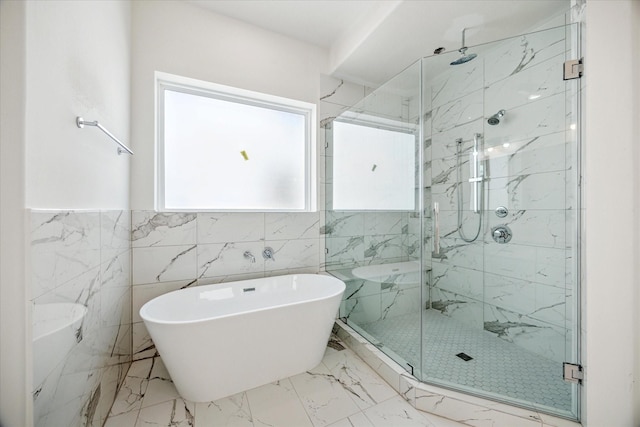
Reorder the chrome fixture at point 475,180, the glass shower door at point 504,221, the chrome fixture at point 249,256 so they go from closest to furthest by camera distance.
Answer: the glass shower door at point 504,221 → the chrome fixture at point 475,180 → the chrome fixture at point 249,256

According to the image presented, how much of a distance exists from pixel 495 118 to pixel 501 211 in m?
0.74

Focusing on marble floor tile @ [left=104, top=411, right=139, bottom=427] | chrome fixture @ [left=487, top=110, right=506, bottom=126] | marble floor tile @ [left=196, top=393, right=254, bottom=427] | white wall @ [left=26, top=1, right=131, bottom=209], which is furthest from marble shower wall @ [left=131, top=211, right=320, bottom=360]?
chrome fixture @ [left=487, top=110, right=506, bottom=126]

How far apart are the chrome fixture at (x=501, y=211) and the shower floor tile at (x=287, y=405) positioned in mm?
1446

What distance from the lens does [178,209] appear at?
6.99ft

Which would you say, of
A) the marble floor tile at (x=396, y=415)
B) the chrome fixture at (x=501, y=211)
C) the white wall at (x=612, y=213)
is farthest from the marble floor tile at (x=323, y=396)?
the chrome fixture at (x=501, y=211)

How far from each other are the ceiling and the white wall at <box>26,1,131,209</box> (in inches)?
43.8

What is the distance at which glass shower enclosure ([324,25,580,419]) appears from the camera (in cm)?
152

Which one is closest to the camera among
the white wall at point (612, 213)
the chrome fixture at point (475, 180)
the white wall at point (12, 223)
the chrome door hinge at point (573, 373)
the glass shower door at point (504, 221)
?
the white wall at point (12, 223)

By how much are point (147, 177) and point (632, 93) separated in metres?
2.88

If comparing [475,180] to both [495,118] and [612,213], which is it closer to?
[495,118]

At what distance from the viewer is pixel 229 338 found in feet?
4.79

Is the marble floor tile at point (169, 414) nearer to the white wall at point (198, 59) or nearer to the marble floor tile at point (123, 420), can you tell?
the marble floor tile at point (123, 420)

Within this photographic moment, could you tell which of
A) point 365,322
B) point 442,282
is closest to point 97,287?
point 365,322

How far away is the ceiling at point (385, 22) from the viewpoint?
1.76 m
